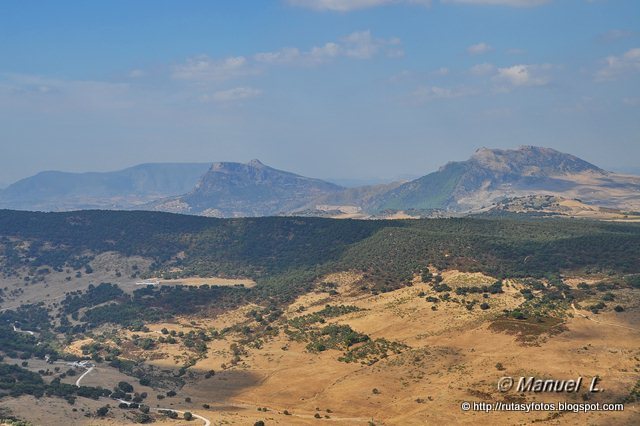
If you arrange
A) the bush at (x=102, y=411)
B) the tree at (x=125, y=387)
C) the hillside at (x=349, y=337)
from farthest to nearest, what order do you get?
the tree at (x=125, y=387), the hillside at (x=349, y=337), the bush at (x=102, y=411)

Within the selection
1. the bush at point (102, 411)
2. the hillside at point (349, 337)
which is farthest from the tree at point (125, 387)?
the bush at point (102, 411)

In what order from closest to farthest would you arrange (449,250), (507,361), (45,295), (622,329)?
(507,361)
(622,329)
(449,250)
(45,295)

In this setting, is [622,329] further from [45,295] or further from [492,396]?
A: [45,295]

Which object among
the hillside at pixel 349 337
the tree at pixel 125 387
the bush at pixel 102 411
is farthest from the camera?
the tree at pixel 125 387

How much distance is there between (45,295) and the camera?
634 feet

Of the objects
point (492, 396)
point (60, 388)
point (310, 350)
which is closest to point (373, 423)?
point (492, 396)

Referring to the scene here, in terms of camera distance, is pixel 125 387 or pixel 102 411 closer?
pixel 102 411

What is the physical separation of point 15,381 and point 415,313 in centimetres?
7120

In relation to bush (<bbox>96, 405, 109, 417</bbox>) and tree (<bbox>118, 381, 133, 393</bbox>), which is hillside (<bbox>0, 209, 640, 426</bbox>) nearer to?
tree (<bbox>118, 381, 133, 393</bbox>)

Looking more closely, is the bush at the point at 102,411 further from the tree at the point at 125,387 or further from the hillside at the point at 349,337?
the tree at the point at 125,387

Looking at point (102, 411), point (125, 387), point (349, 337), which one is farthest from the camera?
point (349, 337)

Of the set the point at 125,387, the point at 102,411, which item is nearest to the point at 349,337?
the point at 125,387

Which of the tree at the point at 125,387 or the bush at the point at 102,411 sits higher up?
the bush at the point at 102,411

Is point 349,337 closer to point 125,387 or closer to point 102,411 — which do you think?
point 125,387
